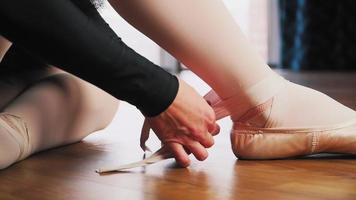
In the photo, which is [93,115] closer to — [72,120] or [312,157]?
[72,120]

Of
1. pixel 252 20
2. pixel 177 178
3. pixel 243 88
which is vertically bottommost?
pixel 177 178

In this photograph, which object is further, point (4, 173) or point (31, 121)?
point (31, 121)

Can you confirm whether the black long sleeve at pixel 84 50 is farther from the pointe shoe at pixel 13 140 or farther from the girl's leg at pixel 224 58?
the pointe shoe at pixel 13 140

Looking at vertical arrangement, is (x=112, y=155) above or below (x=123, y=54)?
below

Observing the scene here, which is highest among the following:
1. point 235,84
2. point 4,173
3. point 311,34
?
point 311,34

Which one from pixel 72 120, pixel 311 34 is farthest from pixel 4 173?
pixel 311 34

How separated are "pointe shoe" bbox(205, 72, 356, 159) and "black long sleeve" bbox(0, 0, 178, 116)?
0.54 feet

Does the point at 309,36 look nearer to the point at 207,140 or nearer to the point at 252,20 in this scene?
the point at 252,20

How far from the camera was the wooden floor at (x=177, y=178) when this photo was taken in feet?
2.29

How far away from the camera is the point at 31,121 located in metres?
0.96

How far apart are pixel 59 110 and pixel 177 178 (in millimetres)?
345

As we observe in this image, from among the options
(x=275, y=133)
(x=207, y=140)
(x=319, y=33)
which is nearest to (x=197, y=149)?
(x=207, y=140)

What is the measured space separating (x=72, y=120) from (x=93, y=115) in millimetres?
71

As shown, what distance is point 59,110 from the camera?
1.04 metres
